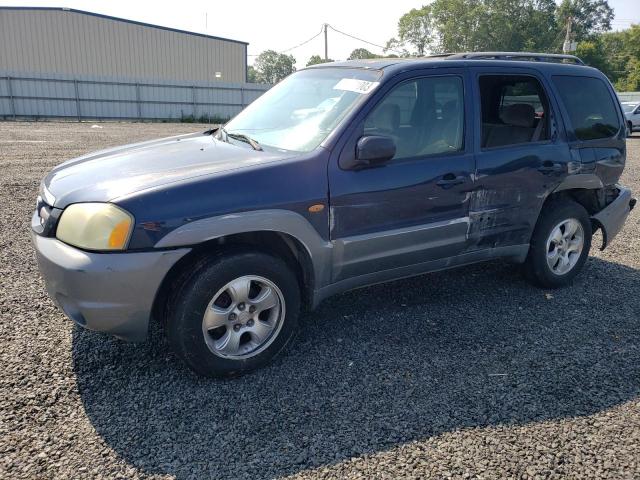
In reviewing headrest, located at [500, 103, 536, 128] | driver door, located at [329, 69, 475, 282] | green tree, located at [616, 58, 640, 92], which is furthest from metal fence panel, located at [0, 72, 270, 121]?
green tree, located at [616, 58, 640, 92]

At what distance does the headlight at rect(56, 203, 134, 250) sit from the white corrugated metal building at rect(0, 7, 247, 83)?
27.6m

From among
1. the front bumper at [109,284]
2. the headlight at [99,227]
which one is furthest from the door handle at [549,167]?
the headlight at [99,227]

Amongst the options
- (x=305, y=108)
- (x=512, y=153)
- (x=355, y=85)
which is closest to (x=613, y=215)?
(x=512, y=153)

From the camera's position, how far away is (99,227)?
108 inches

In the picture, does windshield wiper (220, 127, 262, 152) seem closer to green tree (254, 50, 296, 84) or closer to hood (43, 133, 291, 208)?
hood (43, 133, 291, 208)

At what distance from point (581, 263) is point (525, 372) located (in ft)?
6.52

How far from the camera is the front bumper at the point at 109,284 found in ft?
8.88

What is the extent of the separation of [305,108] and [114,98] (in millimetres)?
25217

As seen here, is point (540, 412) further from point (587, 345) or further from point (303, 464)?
point (303, 464)

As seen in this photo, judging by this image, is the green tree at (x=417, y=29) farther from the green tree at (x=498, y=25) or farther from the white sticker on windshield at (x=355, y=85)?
the white sticker on windshield at (x=355, y=85)

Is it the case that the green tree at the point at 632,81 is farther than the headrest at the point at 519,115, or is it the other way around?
the green tree at the point at 632,81

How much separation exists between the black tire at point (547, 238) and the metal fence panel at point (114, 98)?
25355mm

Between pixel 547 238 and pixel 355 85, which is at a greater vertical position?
pixel 355 85

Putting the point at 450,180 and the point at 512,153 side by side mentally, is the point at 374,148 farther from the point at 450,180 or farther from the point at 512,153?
the point at 512,153
